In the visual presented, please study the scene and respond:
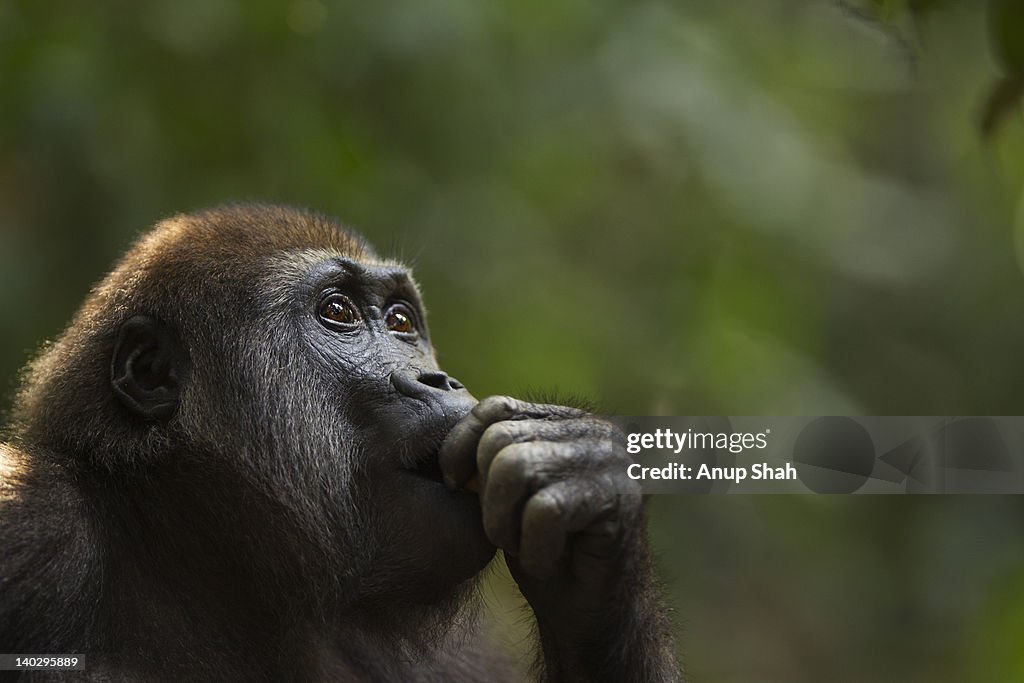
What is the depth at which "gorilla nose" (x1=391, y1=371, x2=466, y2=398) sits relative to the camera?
324cm

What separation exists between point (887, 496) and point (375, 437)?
6151 millimetres

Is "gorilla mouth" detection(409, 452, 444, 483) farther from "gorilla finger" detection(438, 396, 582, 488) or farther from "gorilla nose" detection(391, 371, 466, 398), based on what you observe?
"gorilla nose" detection(391, 371, 466, 398)

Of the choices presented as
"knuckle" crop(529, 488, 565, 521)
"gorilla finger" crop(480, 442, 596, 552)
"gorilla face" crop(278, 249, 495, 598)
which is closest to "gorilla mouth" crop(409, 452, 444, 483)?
"gorilla face" crop(278, 249, 495, 598)

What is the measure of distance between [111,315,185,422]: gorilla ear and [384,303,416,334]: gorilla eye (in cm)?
70

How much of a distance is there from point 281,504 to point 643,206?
503 cm

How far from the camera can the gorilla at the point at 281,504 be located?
9.45 ft

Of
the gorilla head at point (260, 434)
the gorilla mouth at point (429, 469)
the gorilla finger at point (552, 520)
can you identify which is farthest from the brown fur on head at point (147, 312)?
the gorilla finger at point (552, 520)

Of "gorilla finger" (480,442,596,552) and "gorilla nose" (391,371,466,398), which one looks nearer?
"gorilla finger" (480,442,596,552)

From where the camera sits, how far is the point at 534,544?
9.05 ft

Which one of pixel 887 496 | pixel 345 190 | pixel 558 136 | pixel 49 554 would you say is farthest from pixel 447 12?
pixel 887 496

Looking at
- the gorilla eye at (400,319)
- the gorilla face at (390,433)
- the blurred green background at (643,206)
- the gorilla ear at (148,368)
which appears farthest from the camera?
the blurred green background at (643,206)

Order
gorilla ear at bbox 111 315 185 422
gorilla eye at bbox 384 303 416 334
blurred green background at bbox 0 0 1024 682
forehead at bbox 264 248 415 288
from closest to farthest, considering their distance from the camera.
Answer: gorilla ear at bbox 111 315 185 422 < forehead at bbox 264 248 415 288 < gorilla eye at bbox 384 303 416 334 < blurred green background at bbox 0 0 1024 682

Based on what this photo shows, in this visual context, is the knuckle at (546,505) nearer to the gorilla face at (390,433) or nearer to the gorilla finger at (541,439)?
the gorilla finger at (541,439)

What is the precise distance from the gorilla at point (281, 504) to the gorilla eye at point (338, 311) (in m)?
0.04
